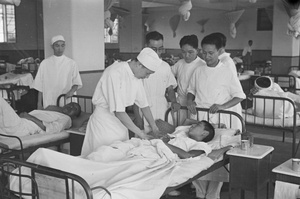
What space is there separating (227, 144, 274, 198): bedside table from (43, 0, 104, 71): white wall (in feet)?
12.0

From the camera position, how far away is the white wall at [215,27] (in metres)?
17.8

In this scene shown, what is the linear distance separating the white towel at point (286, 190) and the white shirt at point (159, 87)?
182 centimetres

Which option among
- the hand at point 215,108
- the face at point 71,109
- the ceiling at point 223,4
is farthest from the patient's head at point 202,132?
the ceiling at point 223,4

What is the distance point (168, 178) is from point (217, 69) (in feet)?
5.30

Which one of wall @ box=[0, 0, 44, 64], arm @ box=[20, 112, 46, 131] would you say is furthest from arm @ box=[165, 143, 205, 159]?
wall @ box=[0, 0, 44, 64]

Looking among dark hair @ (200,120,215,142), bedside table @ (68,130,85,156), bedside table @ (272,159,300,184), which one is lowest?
bedside table @ (68,130,85,156)

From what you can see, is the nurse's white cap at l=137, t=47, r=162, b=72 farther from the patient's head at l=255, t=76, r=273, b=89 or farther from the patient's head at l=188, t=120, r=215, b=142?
the patient's head at l=255, t=76, r=273, b=89

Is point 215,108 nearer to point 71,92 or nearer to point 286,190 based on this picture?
point 286,190

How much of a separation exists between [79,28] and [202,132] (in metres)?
3.31

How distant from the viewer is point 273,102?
5.40 m

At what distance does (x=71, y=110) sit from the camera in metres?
5.27

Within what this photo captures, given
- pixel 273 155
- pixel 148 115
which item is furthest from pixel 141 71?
pixel 273 155

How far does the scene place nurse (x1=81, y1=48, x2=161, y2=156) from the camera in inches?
137

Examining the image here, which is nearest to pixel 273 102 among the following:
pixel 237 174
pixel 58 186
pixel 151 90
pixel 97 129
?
pixel 151 90
